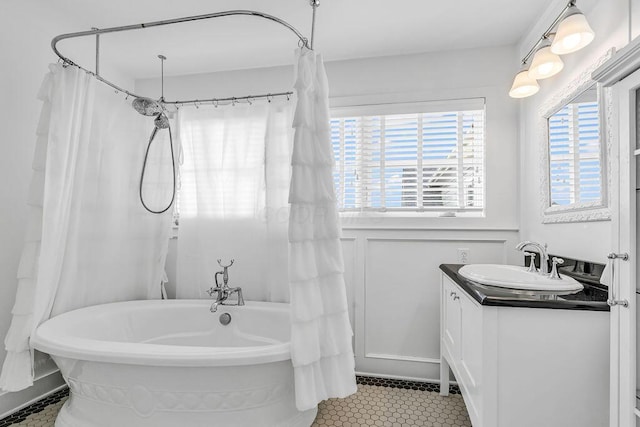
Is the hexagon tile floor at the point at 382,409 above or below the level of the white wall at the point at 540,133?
below

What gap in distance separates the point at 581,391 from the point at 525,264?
1114mm

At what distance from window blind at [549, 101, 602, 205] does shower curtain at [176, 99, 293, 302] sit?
1.62 meters

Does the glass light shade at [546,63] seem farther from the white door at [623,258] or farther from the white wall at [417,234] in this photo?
the white door at [623,258]

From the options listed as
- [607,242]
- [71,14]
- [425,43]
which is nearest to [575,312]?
[607,242]

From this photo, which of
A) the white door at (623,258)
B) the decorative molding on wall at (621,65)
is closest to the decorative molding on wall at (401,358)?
the white door at (623,258)

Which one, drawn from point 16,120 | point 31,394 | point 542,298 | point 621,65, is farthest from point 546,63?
point 31,394

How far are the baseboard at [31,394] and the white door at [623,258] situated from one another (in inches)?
114

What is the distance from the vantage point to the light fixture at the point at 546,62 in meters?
1.77

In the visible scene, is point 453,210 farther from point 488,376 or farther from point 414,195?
point 488,376

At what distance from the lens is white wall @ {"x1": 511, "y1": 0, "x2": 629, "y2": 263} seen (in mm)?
1521

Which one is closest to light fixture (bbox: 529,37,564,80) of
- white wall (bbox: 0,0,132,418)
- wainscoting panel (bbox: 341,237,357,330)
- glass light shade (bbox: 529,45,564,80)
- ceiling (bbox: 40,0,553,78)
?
glass light shade (bbox: 529,45,564,80)

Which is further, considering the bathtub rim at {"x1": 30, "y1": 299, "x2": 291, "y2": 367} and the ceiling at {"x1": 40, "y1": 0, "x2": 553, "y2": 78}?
the ceiling at {"x1": 40, "y1": 0, "x2": 553, "y2": 78}

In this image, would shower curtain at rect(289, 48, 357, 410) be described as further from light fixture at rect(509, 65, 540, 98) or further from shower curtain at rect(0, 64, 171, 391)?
shower curtain at rect(0, 64, 171, 391)

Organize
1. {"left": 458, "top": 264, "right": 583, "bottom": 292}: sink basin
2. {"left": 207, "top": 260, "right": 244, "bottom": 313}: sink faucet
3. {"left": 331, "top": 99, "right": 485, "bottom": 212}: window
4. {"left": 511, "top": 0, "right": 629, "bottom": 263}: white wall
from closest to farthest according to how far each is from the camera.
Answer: {"left": 458, "top": 264, "right": 583, "bottom": 292}: sink basin, {"left": 511, "top": 0, "right": 629, "bottom": 263}: white wall, {"left": 207, "top": 260, "right": 244, "bottom": 313}: sink faucet, {"left": 331, "top": 99, "right": 485, "bottom": 212}: window
